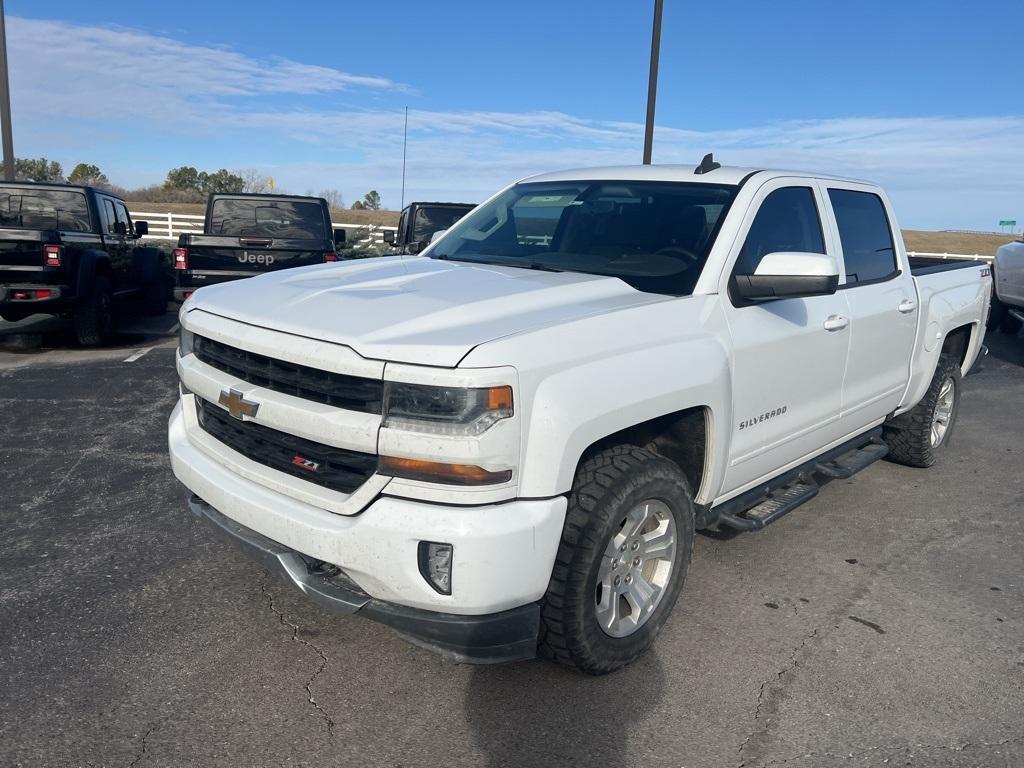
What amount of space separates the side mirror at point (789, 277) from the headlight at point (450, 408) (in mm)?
1424

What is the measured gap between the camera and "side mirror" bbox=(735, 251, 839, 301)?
11.0ft

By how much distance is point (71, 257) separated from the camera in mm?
9211

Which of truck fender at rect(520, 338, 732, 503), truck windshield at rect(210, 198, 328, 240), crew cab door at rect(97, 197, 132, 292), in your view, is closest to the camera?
truck fender at rect(520, 338, 732, 503)

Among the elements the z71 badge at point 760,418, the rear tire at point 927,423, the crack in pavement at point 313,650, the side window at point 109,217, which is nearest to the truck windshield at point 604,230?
the z71 badge at point 760,418

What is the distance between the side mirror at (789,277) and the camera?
11.0 ft

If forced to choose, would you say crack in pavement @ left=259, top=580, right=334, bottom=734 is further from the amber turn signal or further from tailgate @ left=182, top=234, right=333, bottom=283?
tailgate @ left=182, top=234, right=333, bottom=283

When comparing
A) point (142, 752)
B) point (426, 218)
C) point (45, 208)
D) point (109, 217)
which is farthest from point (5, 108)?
point (142, 752)

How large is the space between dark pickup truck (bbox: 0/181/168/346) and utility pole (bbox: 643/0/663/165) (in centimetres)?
760

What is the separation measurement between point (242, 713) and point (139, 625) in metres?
0.81

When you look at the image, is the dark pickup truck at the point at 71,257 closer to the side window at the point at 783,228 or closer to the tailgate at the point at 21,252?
the tailgate at the point at 21,252

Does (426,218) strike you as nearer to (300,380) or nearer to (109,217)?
(109,217)

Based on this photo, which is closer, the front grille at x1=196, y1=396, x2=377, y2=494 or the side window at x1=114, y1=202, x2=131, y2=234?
the front grille at x1=196, y1=396, x2=377, y2=494

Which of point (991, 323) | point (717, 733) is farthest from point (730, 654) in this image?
point (991, 323)

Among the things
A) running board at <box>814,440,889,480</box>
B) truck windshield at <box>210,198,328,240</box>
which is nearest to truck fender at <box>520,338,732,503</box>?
running board at <box>814,440,889,480</box>
